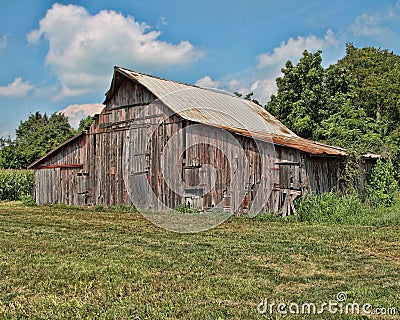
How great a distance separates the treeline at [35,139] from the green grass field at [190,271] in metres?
25.2

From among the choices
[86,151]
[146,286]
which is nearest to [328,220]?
[146,286]

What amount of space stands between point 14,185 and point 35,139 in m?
22.0

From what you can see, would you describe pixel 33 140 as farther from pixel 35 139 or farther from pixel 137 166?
pixel 137 166

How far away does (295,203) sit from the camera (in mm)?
15328

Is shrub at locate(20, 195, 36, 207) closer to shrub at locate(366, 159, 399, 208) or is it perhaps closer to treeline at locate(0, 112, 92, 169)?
treeline at locate(0, 112, 92, 169)

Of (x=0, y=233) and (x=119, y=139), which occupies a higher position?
(x=119, y=139)

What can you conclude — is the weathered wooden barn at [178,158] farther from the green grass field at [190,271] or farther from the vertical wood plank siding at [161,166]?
the green grass field at [190,271]

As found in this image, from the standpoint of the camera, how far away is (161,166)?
18891mm

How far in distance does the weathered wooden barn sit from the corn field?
5259mm

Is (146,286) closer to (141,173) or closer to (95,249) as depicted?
(95,249)

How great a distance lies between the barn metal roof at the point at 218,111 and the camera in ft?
56.4

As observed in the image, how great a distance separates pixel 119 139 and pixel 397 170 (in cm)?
1214

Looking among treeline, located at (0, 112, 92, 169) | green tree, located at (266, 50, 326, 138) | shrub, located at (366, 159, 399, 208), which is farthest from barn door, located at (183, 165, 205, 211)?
treeline, located at (0, 112, 92, 169)

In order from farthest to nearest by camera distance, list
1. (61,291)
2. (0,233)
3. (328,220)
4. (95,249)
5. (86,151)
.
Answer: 1. (86,151)
2. (328,220)
3. (0,233)
4. (95,249)
5. (61,291)
